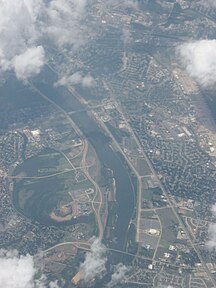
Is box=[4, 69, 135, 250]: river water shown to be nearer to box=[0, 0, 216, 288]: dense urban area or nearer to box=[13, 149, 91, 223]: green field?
box=[0, 0, 216, 288]: dense urban area

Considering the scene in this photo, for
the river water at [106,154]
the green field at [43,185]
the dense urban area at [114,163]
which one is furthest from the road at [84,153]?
the green field at [43,185]

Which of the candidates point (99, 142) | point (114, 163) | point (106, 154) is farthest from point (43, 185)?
point (99, 142)

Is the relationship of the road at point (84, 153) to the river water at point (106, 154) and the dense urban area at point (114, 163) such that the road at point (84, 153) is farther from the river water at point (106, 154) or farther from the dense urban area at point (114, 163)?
the river water at point (106, 154)

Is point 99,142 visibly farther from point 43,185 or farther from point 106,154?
point 43,185

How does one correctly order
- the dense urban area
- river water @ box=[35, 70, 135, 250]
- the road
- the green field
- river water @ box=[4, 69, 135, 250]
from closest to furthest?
1. the dense urban area
2. the road
3. river water @ box=[35, 70, 135, 250]
4. river water @ box=[4, 69, 135, 250]
5. the green field

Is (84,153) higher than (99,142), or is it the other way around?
(99,142)

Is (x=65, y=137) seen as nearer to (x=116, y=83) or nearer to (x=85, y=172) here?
(x=85, y=172)

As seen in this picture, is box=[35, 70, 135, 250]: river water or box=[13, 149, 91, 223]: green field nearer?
box=[35, 70, 135, 250]: river water

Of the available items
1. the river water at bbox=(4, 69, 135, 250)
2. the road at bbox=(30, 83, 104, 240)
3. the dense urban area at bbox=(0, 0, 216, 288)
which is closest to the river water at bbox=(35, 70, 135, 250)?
the river water at bbox=(4, 69, 135, 250)

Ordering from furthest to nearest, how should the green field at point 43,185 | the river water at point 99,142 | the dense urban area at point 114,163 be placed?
the green field at point 43,185 → the river water at point 99,142 → the dense urban area at point 114,163

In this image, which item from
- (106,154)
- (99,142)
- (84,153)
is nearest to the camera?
(84,153)

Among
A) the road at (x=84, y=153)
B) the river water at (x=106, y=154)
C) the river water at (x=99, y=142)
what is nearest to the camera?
the road at (x=84, y=153)

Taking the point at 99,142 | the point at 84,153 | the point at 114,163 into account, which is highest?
the point at 99,142
